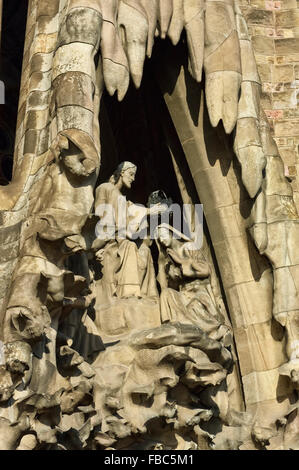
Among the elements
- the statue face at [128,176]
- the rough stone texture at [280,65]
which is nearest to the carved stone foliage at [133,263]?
the statue face at [128,176]

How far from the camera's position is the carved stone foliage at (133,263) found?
1206 centimetres

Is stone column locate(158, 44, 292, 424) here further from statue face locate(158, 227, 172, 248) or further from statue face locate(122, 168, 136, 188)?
statue face locate(122, 168, 136, 188)

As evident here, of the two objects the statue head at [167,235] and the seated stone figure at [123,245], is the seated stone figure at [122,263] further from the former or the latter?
the statue head at [167,235]

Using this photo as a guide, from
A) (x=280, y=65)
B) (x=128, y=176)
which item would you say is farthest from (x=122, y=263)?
(x=280, y=65)

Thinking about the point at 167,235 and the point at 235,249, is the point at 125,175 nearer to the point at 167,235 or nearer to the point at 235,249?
the point at 167,235

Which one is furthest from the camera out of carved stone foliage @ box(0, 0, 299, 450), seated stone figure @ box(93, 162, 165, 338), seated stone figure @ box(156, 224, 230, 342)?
seated stone figure @ box(156, 224, 230, 342)

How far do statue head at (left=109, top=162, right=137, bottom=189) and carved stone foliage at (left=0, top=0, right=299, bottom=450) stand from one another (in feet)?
0.05

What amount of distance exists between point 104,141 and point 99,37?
7.07 feet

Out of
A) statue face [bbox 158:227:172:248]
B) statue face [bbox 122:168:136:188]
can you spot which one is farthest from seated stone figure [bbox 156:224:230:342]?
statue face [bbox 122:168:136:188]

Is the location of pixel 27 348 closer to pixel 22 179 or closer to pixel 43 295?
→ pixel 43 295

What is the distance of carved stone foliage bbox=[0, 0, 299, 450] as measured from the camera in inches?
475

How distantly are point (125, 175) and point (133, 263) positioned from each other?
855 mm

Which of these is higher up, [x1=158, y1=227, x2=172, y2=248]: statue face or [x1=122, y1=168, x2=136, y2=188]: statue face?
[x1=122, y1=168, x2=136, y2=188]: statue face

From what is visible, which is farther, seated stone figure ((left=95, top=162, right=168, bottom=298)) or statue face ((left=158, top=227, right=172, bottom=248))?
statue face ((left=158, top=227, right=172, bottom=248))
